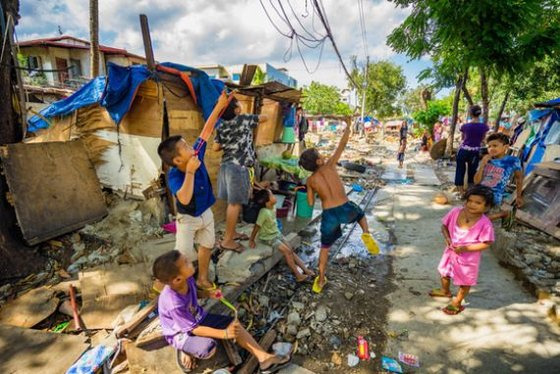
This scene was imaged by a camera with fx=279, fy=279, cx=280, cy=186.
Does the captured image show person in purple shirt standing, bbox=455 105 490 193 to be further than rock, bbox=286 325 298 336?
Yes

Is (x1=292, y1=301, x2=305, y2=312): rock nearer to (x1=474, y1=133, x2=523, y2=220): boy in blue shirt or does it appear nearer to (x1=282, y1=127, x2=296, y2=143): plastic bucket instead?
(x1=474, y1=133, x2=523, y2=220): boy in blue shirt

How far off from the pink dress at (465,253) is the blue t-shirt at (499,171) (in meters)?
1.48

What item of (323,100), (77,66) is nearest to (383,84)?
(323,100)

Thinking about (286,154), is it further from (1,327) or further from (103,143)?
(1,327)

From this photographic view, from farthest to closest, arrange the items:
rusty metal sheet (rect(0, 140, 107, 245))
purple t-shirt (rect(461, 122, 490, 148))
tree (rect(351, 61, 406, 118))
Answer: tree (rect(351, 61, 406, 118)) → purple t-shirt (rect(461, 122, 490, 148)) → rusty metal sheet (rect(0, 140, 107, 245))

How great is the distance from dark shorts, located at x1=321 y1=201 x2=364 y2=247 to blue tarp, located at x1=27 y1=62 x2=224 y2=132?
282cm

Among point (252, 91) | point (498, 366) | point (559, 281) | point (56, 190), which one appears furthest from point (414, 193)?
point (56, 190)

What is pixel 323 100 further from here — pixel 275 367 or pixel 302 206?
pixel 275 367

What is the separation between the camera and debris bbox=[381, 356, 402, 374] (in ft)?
7.68

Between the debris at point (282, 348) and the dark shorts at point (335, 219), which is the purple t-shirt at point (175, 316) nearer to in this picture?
the debris at point (282, 348)

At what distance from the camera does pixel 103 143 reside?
5.01m

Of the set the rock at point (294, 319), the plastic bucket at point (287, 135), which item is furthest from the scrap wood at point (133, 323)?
the plastic bucket at point (287, 135)

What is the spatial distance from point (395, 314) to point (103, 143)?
5.30 m

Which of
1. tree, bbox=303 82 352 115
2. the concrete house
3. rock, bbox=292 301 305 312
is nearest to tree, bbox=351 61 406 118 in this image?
tree, bbox=303 82 352 115
